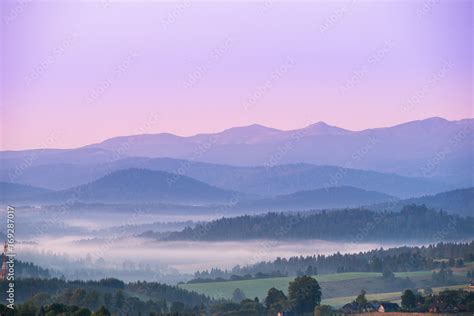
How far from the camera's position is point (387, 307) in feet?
424

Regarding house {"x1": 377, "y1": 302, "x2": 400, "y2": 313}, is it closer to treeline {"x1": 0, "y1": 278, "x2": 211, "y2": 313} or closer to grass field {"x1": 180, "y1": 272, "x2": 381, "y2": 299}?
treeline {"x1": 0, "y1": 278, "x2": 211, "y2": 313}

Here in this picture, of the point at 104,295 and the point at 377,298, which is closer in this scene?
the point at 104,295

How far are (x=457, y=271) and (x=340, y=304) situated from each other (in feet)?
136

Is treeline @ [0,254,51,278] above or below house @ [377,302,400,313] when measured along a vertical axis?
above

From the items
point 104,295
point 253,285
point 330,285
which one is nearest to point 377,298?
Result: point 330,285

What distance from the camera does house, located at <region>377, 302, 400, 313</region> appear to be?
12625 cm

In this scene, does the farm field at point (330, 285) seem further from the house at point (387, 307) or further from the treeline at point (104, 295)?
the house at point (387, 307)

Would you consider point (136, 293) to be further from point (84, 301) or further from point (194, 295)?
point (84, 301)

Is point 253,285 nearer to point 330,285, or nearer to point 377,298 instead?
point 330,285

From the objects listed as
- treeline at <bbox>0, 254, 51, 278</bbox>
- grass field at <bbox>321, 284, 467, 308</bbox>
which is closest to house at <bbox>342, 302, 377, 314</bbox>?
grass field at <bbox>321, 284, 467, 308</bbox>

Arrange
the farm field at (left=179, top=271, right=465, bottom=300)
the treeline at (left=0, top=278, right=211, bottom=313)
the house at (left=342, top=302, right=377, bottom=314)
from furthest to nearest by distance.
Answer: the farm field at (left=179, top=271, right=465, bottom=300) < the treeline at (left=0, top=278, right=211, bottom=313) < the house at (left=342, top=302, right=377, bottom=314)

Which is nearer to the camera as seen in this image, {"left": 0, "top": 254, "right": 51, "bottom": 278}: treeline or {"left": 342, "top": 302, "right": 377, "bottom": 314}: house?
{"left": 342, "top": 302, "right": 377, "bottom": 314}: house

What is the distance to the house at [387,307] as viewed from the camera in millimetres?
126250

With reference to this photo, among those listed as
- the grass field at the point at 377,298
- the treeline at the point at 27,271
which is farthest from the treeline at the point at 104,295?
the treeline at the point at 27,271
